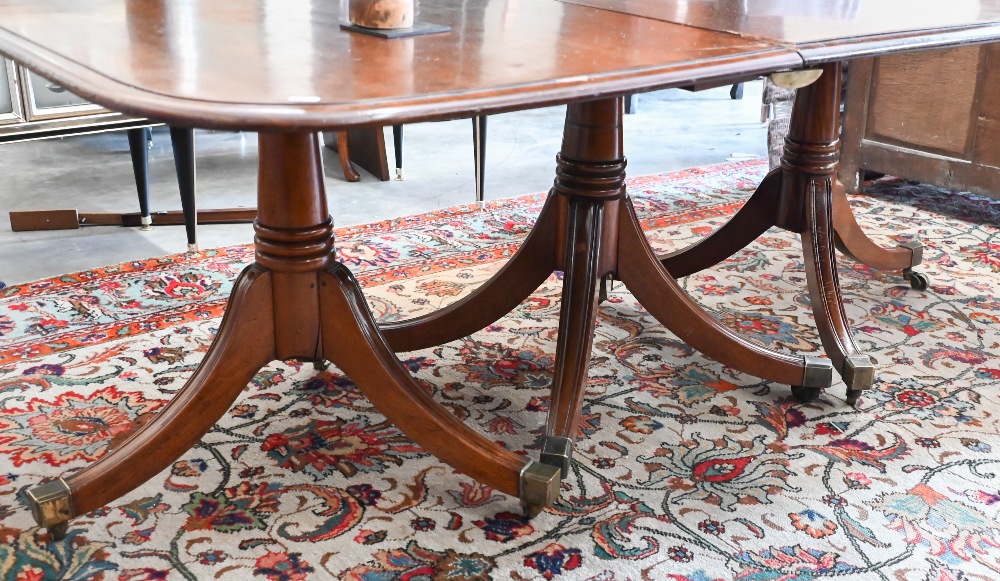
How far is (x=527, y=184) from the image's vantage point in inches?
134

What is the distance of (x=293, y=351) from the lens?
144cm

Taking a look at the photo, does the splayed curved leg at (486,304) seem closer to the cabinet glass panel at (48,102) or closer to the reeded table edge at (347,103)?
the reeded table edge at (347,103)

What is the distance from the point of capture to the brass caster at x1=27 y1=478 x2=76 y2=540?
1312 millimetres

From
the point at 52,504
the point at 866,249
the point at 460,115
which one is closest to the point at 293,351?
the point at 52,504

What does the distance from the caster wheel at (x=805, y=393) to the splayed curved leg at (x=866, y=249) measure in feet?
1.47

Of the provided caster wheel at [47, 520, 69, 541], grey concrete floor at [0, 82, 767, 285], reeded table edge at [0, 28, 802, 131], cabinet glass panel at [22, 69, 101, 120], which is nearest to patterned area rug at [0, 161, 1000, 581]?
Answer: caster wheel at [47, 520, 69, 541]

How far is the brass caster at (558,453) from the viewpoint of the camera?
1463mm

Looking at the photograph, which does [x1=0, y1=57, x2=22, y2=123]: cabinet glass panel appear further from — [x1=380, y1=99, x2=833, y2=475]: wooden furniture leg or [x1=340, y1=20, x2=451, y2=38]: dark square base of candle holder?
[x1=340, y1=20, x2=451, y2=38]: dark square base of candle holder

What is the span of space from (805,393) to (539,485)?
669 mm

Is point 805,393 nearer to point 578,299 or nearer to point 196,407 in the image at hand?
point 578,299

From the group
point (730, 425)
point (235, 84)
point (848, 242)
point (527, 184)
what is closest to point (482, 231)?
point (527, 184)

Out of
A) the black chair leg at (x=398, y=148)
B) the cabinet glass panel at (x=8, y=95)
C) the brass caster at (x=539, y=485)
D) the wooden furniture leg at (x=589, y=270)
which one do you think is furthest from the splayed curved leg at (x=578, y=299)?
the black chair leg at (x=398, y=148)

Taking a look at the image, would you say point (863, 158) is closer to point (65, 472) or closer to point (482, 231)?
point (482, 231)

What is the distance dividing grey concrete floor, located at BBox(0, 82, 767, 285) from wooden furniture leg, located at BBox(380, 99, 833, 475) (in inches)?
48.0
